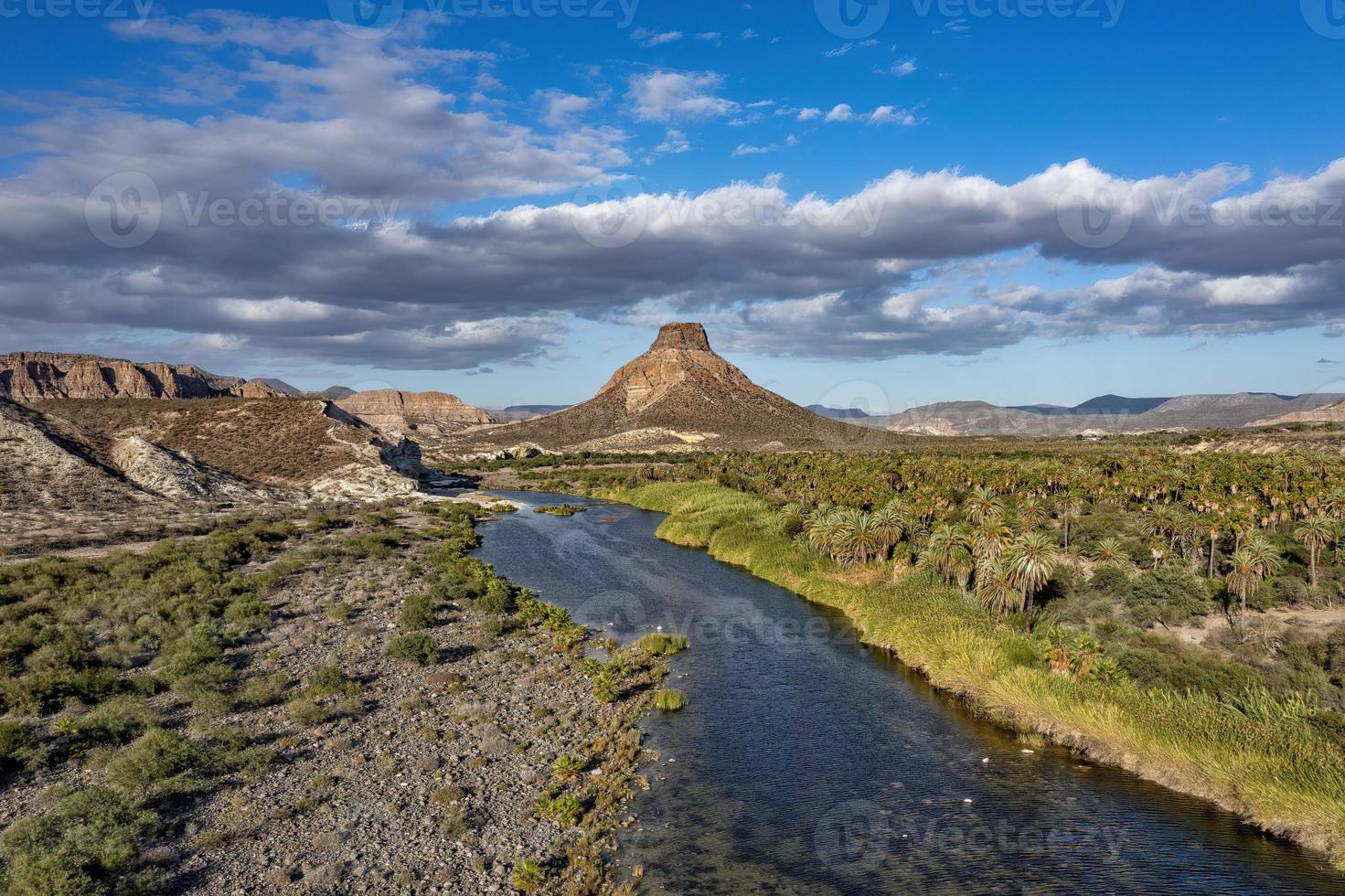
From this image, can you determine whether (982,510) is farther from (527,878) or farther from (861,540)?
(527,878)

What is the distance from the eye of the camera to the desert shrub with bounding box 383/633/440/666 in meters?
30.9

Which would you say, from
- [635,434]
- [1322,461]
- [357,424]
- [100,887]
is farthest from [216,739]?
[635,434]

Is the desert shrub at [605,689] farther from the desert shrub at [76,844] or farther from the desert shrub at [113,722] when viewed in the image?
the desert shrub at [76,844]

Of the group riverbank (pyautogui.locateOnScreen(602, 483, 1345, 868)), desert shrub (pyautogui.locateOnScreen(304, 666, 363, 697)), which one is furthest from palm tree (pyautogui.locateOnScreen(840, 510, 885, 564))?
desert shrub (pyautogui.locateOnScreen(304, 666, 363, 697))

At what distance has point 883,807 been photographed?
2138cm

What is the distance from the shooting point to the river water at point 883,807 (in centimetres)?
1802

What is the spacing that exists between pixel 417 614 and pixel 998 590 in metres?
29.9

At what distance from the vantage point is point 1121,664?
30297mm

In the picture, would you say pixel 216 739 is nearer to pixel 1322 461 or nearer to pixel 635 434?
pixel 1322 461

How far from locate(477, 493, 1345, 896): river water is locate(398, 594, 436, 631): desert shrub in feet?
41.5

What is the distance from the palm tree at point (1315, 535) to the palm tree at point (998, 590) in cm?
2165

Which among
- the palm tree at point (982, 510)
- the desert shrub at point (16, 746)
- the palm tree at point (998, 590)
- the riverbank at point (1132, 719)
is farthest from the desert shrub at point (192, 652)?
the palm tree at point (982, 510)

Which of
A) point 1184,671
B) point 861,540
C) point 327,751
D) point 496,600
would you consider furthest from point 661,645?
point 1184,671

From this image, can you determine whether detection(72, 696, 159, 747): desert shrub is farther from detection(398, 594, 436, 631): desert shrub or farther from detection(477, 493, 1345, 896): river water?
detection(477, 493, 1345, 896): river water
